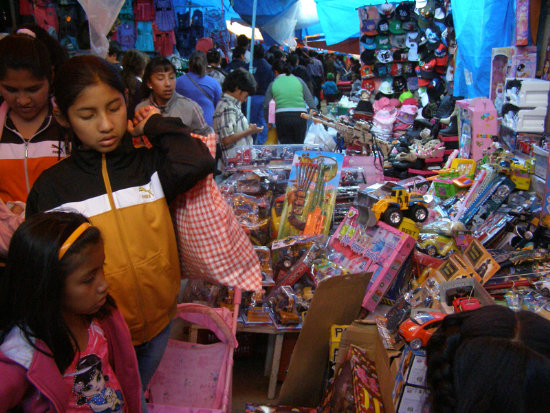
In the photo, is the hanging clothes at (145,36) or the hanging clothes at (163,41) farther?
the hanging clothes at (163,41)

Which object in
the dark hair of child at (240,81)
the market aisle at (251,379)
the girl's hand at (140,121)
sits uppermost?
the dark hair of child at (240,81)

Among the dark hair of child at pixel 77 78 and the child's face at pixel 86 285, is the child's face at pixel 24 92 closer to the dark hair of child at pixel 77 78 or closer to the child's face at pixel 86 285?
the dark hair of child at pixel 77 78

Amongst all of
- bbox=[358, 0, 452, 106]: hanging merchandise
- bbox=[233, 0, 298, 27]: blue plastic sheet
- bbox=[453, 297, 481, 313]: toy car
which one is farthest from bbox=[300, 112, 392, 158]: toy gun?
bbox=[233, 0, 298, 27]: blue plastic sheet

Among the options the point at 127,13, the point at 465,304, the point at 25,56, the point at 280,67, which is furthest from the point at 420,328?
the point at 127,13

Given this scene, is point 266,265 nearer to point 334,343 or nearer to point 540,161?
point 334,343

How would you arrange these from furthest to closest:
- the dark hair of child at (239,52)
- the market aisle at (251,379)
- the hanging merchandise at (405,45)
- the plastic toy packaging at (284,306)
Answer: the hanging merchandise at (405,45) < the dark hair of child at (239,52) < the market aisle at (251,379) < the plastic toy packaging at (284,306)

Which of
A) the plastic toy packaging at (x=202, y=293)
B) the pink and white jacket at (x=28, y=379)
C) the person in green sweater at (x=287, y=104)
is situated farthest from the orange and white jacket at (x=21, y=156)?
the person in green sweater at (x=287, y=104)

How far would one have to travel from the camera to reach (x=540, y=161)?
3527 millimetres

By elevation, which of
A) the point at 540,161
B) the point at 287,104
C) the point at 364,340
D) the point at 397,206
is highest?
the point at 287,104

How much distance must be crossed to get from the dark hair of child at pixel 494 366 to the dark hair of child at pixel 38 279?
3.23 ft

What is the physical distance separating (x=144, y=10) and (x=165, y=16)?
37 centimetres

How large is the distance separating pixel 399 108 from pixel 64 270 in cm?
849

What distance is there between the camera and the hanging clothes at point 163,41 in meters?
8.43

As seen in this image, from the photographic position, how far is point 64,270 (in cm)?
119
